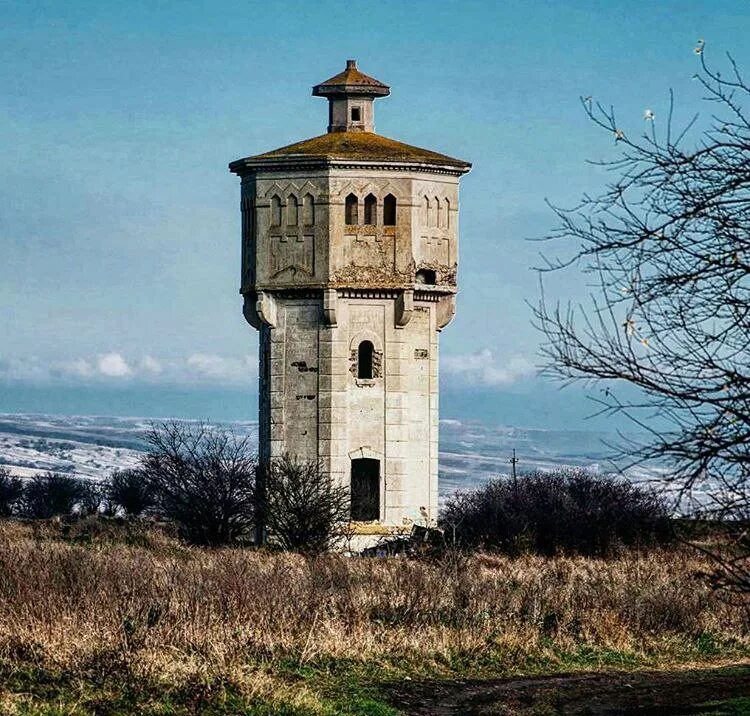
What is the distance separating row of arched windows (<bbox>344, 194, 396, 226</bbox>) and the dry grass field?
1607 centimetres

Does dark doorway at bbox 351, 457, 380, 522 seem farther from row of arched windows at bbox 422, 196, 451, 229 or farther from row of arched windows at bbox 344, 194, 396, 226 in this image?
row of arched windows at bbox 422, 196, 451, 229

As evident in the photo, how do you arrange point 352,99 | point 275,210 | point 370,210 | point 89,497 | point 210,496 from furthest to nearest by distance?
1. point 89,497
2. point 352,99
3. point 275,210
4. point 370,210
5. point 210,496

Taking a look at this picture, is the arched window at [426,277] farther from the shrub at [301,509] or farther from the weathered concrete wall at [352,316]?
the shrub at [301,509]

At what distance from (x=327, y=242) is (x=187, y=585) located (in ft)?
67.2

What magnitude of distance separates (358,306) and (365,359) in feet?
3.96

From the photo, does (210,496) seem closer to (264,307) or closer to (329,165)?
(264,307)

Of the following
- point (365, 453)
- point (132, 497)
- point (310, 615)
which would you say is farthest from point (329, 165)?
point (310, 615)

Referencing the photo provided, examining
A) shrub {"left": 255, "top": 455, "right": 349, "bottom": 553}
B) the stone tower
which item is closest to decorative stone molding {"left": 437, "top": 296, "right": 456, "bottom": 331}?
the stone tower

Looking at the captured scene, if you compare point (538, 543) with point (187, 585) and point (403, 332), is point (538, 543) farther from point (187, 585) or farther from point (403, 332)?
point (187, 585)

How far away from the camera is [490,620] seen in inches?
826

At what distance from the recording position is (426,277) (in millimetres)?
41594

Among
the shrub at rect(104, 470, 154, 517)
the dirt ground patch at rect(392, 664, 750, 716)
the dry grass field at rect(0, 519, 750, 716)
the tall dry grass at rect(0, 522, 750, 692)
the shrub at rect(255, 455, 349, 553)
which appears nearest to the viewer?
the dry grass field at rect(0, 519, 750, 716)

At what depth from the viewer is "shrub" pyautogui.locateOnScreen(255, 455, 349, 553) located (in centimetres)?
3828

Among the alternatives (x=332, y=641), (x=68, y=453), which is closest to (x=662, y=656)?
(x=332, y=641)
